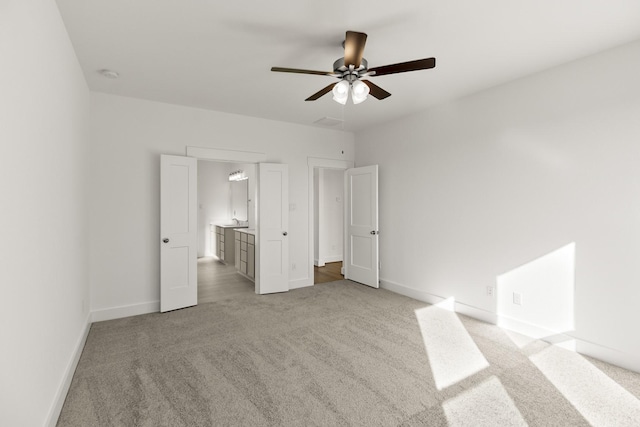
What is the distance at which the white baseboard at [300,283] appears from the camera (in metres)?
5.16

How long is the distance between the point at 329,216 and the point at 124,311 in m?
4.61

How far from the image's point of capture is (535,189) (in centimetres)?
326

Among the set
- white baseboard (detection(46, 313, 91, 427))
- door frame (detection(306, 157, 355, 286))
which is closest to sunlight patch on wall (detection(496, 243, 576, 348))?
door frame (detection(306, 157, 355, 286))

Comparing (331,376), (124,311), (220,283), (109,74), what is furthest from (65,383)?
(220,283)

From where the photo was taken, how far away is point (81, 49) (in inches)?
109

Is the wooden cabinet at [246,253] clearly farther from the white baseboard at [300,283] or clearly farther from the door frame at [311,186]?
the door frame at [311,186]

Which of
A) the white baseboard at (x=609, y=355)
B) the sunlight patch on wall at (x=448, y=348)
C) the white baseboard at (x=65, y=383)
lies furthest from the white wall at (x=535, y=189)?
the white baseboard at (x=65, y=383)

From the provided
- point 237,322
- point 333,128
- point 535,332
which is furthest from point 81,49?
point 535,332

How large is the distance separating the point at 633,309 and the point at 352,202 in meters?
3.79

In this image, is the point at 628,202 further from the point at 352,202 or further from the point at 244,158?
the point at 244,158

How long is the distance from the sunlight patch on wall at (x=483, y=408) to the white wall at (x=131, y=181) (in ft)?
12.0

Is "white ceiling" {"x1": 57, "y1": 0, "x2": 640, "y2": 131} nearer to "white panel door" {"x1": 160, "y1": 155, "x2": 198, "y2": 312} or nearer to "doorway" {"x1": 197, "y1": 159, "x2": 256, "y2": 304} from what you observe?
"white panel door" {"x1": 160, "y1": 155, "x2": 198, "y2": 312}

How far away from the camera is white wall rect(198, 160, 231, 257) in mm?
8312

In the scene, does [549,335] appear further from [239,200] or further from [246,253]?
[239,200]
